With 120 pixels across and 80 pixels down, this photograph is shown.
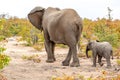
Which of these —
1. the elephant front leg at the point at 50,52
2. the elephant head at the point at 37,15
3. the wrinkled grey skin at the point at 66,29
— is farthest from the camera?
the elephant head at the point at 37,15

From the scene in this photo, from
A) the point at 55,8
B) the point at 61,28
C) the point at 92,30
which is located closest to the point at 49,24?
the point at 61,28

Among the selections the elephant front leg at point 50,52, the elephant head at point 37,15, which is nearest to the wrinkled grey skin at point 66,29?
the elephant front leg at point 50,52

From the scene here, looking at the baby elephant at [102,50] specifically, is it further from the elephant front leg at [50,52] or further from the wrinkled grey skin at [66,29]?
the elephant front leg at [50,52]

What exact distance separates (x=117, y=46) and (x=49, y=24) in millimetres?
4602

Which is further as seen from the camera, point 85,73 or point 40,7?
point 40,7

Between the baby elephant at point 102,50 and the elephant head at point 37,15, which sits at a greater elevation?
the elephant head at point 37,15

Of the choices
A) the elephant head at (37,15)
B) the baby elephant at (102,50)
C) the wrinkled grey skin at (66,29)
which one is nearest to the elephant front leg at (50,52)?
the wrinkled grey skin at (66,29)

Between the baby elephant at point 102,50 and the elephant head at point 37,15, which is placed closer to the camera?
the baby elephant at point 102,50

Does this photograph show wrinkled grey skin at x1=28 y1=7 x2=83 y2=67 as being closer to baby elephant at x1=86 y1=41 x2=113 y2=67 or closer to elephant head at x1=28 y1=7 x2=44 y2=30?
baby elephant at x1=86 y1=41 x2=113 y2=67

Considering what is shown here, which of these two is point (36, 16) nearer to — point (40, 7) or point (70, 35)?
point (40, 7)

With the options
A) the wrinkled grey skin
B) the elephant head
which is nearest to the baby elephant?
the wrinkled grey skin

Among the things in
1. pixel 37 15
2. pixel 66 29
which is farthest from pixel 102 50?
pixel 37 15

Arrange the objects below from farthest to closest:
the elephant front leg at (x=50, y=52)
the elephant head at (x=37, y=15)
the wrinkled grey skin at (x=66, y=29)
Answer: the elephant head at (x=37, y=15)
the elephant front leg at (x=50, y=52)
the wrinkled grey skin at (x=66, y=29)

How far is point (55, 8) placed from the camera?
11797 mm
